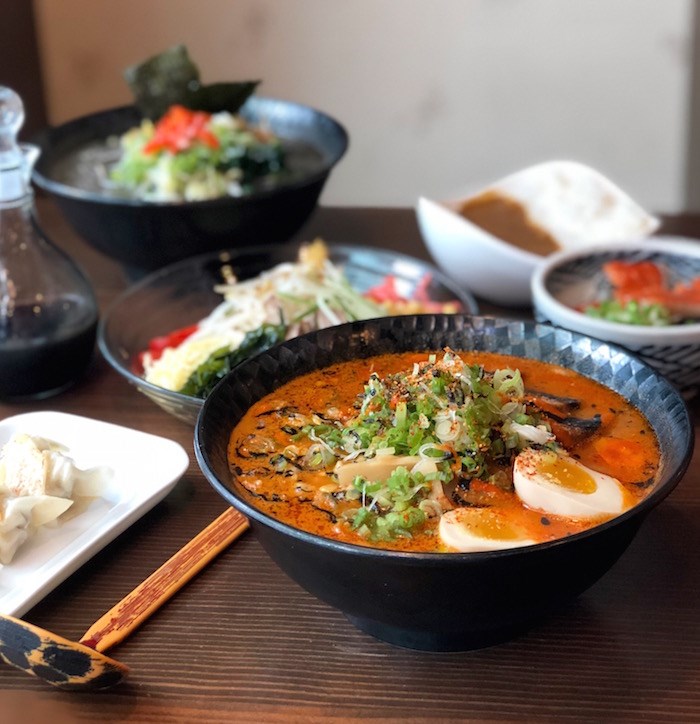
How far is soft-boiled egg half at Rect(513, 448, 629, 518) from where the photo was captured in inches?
48.4

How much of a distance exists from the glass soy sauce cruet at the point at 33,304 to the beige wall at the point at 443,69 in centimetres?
214

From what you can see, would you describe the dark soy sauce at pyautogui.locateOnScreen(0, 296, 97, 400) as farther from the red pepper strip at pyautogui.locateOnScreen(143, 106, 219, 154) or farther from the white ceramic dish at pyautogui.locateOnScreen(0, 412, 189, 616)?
the red pepper strip at pyautogui.locateOnScreen(143, 106, 219, 154)

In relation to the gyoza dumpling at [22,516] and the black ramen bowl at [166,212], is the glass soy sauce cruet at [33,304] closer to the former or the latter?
the black ramen bowl at [166,212]

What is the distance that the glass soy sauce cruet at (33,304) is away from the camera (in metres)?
1.97

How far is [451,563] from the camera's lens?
3.47 ft

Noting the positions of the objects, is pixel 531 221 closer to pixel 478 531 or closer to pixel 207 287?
pixel 207 287

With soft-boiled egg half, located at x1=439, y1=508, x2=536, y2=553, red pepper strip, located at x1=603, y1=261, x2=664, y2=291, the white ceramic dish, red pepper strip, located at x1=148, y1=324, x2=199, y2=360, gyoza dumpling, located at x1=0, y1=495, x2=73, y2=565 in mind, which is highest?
soft-boiled egg half, located at x1=439, y1=508, x2=536, y2=553

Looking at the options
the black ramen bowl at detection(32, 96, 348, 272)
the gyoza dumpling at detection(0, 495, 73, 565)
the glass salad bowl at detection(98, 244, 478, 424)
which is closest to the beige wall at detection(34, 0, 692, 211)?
the black ramen bowl at detection(32, 96, 348, 272)

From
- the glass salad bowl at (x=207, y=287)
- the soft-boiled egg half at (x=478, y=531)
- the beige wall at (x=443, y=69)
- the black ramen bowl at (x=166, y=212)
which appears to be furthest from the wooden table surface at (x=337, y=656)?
the beige wall at (x=443, y=69)

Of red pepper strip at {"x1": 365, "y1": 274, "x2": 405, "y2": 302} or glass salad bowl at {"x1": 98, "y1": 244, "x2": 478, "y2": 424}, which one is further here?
red pepper strip at {"x1": 365, "y1": 274, "x2": 405, "y2": 302}

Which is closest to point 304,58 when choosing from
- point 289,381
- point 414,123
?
point 414,123

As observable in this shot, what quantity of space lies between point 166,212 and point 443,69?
6.85ft

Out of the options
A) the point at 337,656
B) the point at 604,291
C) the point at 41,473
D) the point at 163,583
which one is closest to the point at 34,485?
the point at 41,473

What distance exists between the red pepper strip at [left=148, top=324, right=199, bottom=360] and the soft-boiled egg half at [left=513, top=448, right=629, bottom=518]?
108 cm
